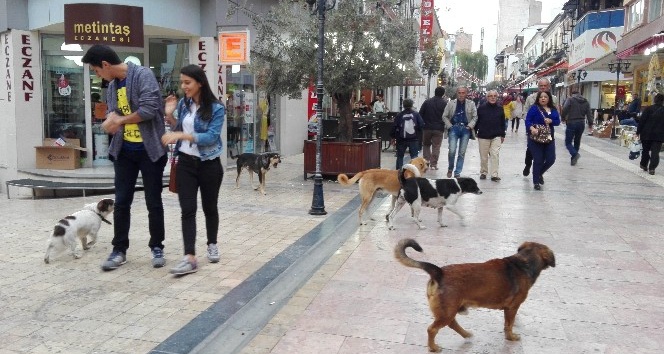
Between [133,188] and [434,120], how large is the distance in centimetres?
787

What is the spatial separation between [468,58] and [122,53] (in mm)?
142204

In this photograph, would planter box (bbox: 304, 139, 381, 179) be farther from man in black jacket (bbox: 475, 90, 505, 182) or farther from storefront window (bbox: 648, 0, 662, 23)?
storefront window (bbox: 648, 0, 662, 23)

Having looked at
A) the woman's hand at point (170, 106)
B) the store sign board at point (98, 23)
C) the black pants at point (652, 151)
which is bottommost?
the black pants at point (652, 151)

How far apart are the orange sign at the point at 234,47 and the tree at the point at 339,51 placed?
1.41 feet

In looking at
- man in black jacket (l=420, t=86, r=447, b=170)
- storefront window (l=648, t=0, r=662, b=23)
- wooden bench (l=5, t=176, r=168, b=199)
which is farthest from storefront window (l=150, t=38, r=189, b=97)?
storefront window (l=648, t=0, r=662, b=23)

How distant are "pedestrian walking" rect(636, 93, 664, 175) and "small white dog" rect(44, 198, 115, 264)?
1067 centimetres

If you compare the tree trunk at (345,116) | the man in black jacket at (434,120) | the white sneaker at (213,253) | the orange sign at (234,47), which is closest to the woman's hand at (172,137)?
the white sneaker at (213,253)

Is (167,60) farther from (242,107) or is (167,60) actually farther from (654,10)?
(654,10)

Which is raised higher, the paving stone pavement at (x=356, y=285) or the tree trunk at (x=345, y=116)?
the tree trunk at (x=345, y=116)

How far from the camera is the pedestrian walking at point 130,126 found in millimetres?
4613

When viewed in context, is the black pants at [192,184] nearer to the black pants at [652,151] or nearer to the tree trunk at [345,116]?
the tree trunk at [345,116]

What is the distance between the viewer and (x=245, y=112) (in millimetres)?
14328

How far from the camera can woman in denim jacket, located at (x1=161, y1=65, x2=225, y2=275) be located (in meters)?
4.64

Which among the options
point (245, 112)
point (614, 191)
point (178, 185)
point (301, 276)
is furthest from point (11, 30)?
point (614, 191)
